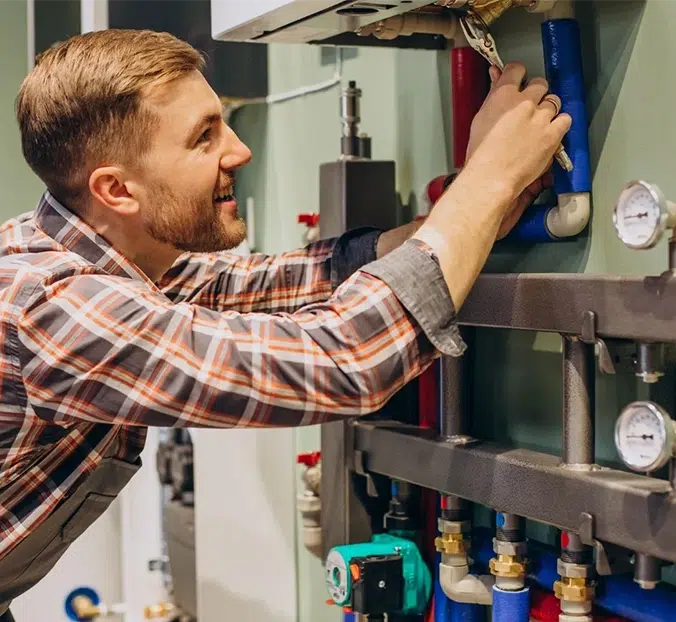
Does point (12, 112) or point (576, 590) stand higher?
point (12, 112)

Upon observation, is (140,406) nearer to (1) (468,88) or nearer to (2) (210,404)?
(2) (210,404)

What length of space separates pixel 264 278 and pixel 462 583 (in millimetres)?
424

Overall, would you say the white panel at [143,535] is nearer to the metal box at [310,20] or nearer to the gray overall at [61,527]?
the gray overall at [61,527]

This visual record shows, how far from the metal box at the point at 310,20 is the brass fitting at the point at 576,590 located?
1.78ft

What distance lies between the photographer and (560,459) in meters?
0.99

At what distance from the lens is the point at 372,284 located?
90 cm

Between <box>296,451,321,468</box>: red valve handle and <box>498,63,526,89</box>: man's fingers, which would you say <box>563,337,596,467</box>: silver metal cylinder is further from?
<box>296,451,321,468</box>: red valve handle

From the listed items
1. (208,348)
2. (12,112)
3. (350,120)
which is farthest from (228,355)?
(12,112)

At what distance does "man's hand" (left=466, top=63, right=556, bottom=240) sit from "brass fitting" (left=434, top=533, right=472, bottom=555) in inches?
13.8

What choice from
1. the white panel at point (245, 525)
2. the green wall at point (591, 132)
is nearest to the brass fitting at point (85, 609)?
the white panel at point (245, 525)

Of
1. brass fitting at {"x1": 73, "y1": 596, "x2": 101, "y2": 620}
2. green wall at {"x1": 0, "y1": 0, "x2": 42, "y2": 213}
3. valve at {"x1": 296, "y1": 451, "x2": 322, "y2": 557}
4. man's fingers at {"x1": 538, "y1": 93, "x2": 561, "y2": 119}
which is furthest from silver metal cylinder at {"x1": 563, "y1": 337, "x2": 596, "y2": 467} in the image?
green wall at {"x1": 0, "y1": 0, "x2": 42, "y2": 213}

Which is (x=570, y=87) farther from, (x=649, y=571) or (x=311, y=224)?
(x=311, y=224)

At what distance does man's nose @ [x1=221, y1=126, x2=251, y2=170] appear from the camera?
1084 millimetres

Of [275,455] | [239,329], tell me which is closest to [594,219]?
[239,329]
